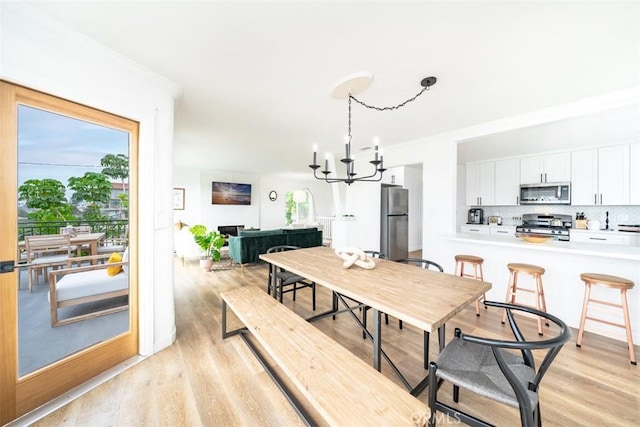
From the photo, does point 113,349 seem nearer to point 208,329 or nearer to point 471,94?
point 208,329

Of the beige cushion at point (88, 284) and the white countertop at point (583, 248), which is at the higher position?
the white countertop at point (583, 248)

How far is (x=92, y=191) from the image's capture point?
6.13 ft

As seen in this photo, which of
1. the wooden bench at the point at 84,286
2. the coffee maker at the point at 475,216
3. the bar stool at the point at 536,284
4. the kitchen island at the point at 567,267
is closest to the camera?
the wooden bench at the point at 84,286

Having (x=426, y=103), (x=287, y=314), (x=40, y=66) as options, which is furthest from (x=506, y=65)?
(x=40, y=66)

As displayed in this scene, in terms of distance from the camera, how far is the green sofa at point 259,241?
15.6 ft

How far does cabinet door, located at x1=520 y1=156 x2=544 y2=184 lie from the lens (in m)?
4.66

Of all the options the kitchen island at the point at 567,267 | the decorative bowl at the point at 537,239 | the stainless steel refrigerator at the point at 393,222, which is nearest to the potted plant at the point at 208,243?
the stainless steel refrigerator at the point at 393,222

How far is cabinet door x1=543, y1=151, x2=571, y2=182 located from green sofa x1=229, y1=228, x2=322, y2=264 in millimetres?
4863

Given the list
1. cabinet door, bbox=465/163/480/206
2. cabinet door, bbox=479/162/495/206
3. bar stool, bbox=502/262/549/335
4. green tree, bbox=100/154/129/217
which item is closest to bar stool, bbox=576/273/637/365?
bar stool, bbox=502/262/549/335

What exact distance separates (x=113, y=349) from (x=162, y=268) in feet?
2.25

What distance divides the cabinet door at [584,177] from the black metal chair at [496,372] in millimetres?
4518

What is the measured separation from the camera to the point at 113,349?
75.1 inches

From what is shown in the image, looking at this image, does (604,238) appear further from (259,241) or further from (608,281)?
(259,241)

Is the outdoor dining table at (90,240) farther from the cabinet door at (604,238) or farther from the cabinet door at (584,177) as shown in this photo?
the cabinet door at (584,177)
